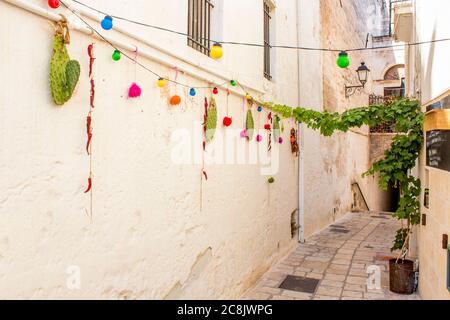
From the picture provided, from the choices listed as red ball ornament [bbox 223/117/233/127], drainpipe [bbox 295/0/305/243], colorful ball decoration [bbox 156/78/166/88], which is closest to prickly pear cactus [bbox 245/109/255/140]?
red ball ornament [bbox 223/117/233/127]

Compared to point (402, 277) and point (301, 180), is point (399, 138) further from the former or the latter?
point (301, 180)

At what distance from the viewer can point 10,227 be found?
2.01 meters

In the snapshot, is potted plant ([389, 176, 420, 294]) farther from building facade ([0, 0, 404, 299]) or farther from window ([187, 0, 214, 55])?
window ([187, 0, 214, 55])

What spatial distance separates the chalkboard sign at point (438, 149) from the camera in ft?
11.0

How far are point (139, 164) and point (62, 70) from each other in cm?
104

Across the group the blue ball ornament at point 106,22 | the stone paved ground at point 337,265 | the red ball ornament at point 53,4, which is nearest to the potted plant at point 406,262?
the stone paved ground at point 337,265

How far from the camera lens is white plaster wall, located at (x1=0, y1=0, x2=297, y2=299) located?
2.06 metres

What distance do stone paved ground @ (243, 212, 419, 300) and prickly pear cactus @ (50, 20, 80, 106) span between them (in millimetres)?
4046

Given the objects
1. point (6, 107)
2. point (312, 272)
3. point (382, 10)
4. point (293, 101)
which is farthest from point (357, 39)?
point (6, 107)

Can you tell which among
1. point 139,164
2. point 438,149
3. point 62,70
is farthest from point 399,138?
point 62,70

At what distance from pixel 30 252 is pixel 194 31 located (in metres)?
3.08

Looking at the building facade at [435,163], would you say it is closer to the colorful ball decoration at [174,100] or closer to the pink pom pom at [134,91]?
the colorful ball decoration at [174,100]

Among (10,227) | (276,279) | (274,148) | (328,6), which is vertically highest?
(328,6)
